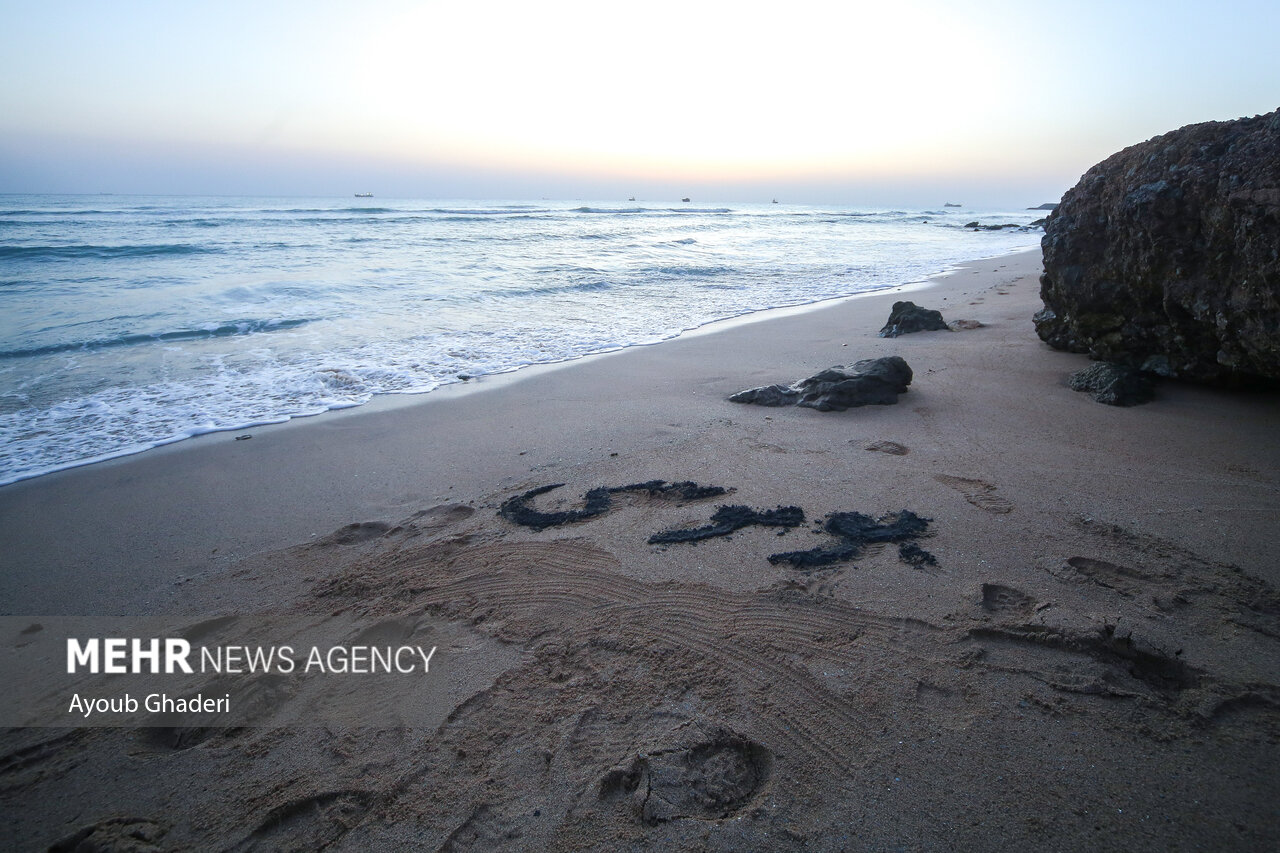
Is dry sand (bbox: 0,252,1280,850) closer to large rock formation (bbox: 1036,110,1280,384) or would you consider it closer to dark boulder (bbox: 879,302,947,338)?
large rock formation (bbox: 1036,110,1280,384)

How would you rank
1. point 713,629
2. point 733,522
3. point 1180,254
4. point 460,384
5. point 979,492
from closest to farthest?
point 713,629, point 733,522, point 979,492, point 1180,254, point 460,384

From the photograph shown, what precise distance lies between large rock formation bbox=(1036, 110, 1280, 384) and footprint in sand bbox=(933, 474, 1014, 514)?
2079 mm

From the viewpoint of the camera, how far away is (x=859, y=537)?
3246 mm

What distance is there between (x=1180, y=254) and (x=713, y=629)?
4534 mm

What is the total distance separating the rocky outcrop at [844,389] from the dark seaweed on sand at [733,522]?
1.96 m

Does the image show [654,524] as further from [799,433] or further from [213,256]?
[213,256]

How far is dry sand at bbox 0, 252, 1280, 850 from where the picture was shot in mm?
1873

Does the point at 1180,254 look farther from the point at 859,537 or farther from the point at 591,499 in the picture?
the point at 591,499

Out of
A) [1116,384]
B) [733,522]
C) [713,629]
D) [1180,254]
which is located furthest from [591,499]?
[1180,254]

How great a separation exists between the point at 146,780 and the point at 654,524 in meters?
2.36

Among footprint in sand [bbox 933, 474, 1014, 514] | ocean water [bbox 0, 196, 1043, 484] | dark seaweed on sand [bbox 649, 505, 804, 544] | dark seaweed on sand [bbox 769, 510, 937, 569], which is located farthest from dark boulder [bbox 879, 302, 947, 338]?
dark seaweed on sand [bbox 649, 505, 804, 544]

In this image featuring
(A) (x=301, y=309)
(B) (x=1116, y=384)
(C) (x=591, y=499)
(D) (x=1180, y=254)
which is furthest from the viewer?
(A) (x=301, y=309)

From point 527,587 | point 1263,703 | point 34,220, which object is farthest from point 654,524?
point 34,220

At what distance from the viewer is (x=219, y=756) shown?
2.18m
